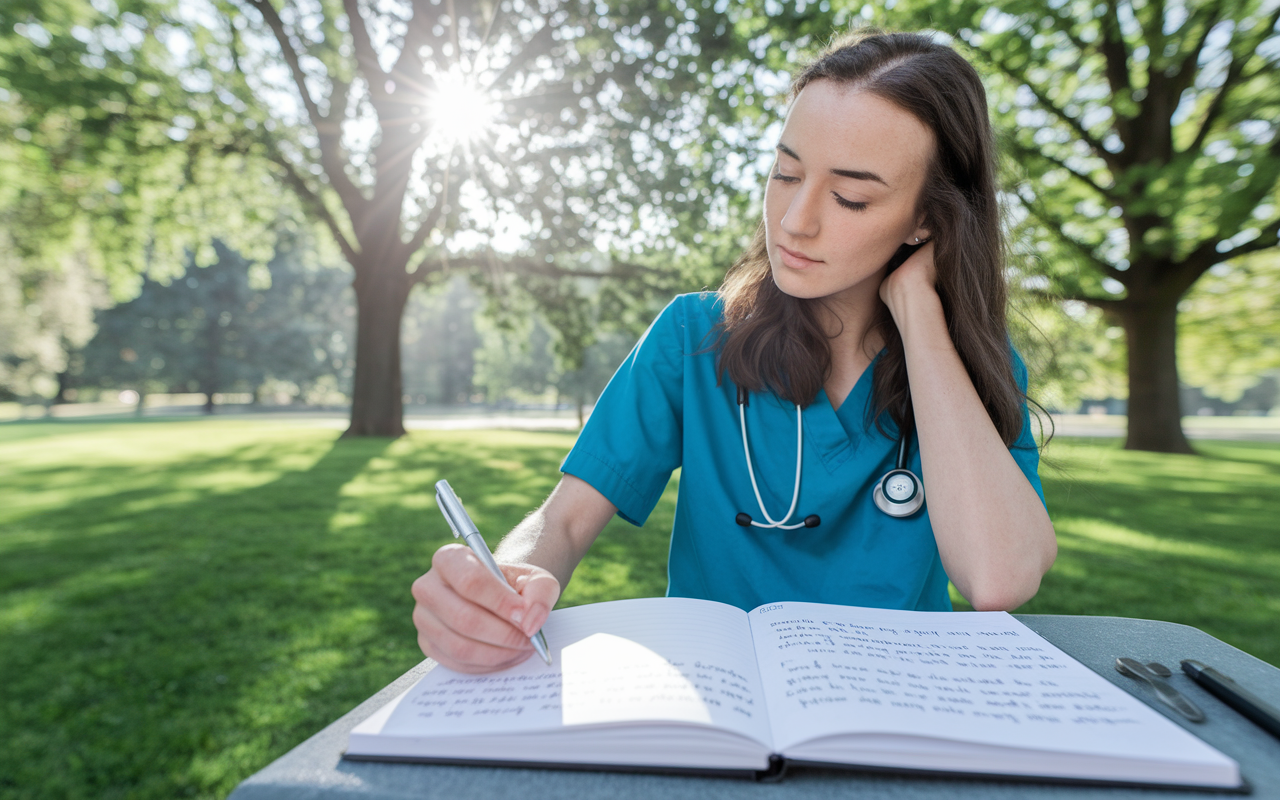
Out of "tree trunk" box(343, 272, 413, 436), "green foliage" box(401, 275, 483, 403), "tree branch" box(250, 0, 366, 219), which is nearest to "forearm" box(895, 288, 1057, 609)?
"tree trunk" box(343, 272, 413, 436)

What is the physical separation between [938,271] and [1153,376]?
Answer: 1330 cm

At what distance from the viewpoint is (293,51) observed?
12.0 meters

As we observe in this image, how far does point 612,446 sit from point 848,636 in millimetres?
732

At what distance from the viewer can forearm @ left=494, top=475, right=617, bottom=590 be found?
127 centimetres

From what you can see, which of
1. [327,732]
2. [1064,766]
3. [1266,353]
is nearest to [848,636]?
[1064,766]

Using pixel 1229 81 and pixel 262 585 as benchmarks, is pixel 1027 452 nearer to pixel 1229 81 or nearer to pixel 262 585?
pixel 262 585

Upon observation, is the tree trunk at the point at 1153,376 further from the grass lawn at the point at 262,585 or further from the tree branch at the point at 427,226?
the tree branch at the point at 427,226

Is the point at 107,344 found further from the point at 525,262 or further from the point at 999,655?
the point at 999,655

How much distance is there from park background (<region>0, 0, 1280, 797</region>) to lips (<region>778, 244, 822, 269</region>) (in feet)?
2.55

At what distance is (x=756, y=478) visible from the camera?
1582mm

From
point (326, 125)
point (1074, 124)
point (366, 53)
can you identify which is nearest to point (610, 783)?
point (1074, 124)

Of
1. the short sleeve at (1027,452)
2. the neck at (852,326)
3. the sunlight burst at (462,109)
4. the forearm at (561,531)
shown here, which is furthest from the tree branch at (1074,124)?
the forearm at (561,531)

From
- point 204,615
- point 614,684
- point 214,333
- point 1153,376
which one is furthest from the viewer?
point 214,333

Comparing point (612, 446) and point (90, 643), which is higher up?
point (612, 446)
